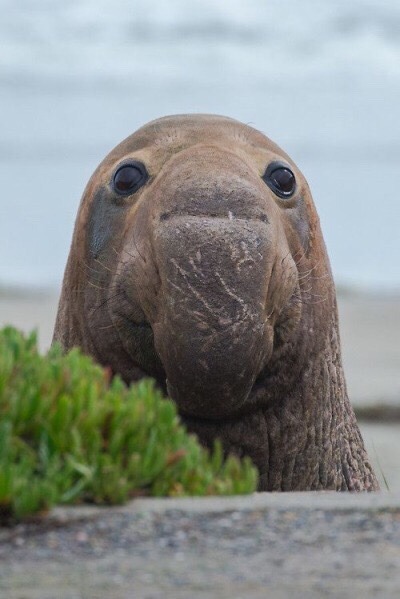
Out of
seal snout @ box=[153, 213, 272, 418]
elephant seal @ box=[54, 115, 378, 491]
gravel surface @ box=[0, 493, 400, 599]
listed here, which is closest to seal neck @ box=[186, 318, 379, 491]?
elephant seal @ box=[54, 115, 378, 491]

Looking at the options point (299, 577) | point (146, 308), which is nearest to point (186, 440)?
point (299, 577)

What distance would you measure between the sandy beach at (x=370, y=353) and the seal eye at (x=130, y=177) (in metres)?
4.81

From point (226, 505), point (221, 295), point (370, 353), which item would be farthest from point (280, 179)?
point (370, 353)

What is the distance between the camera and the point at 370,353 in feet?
81.9

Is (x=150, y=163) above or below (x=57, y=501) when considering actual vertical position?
above

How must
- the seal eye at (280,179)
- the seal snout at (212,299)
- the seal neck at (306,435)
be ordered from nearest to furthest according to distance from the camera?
the seal snout at (212,299)
the seal eye at (280,179)
the seal neck at (306,435)

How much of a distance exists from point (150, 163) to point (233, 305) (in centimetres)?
143

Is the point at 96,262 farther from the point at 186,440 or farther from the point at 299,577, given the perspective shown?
the point at 299,577

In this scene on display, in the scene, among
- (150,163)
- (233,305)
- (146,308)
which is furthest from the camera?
(150,163)

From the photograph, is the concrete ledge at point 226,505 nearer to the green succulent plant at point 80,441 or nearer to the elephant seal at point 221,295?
the green succulent plant at point 80,441

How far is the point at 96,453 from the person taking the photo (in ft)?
15.8

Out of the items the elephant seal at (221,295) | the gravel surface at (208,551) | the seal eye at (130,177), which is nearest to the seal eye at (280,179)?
the elephant seal at (221,295)

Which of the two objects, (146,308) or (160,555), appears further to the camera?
(146,308)

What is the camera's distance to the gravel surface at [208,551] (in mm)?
4121
